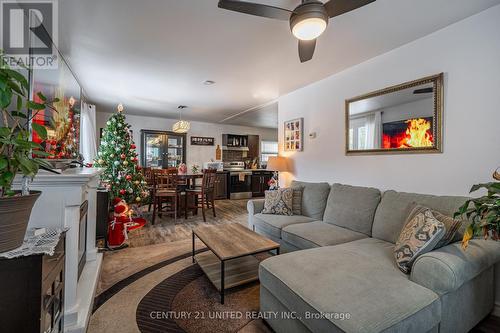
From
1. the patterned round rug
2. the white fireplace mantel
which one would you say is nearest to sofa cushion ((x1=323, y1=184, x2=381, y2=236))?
the patterned round rug

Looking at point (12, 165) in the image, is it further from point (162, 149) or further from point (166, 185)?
point (162, 149)

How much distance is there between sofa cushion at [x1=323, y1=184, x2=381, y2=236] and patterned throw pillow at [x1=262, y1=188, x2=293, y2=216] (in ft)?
1.65

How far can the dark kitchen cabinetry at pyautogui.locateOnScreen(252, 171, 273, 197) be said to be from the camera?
7.46 m

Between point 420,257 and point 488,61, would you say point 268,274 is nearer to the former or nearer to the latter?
point 420,257

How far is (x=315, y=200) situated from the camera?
117 inches

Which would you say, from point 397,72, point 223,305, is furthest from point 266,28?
point 223,305

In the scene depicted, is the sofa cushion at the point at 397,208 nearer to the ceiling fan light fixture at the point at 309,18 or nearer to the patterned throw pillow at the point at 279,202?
the patterned throw pillow at the point at 279,202

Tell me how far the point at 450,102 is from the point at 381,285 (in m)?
1.87

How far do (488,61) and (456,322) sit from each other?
201cm

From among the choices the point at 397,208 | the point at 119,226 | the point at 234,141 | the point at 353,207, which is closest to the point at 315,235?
the point at 353,207

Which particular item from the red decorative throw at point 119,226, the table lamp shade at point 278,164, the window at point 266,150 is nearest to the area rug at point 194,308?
the red decorative throw at point 119,226

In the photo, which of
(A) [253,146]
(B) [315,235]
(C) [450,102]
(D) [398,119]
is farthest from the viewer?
(A) [253,146]

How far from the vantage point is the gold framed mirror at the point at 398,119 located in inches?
84.3

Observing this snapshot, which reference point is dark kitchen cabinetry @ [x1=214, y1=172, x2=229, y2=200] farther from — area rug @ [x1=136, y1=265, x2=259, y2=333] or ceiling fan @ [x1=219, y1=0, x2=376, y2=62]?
ceiling fan @ [x1=219, y1=0, x2=376, y2=62]
